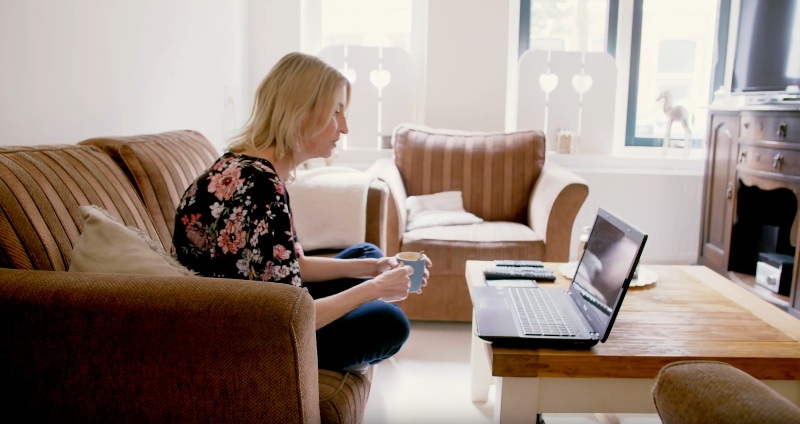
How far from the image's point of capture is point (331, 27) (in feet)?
13.1

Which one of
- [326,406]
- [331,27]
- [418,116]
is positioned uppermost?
[331,27]

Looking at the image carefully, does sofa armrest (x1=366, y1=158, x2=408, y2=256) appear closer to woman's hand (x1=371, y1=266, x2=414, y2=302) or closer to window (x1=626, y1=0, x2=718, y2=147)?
woman's hand (x1=371, y1=266, x2=414, y2=302)

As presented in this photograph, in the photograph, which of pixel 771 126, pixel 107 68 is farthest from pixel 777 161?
pixel 107 68

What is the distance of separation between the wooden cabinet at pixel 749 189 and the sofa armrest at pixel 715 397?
244 cm

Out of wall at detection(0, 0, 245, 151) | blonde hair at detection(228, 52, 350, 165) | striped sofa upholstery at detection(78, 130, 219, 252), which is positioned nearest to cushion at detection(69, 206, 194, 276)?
blonde hair at detection(228, 52, 350, 165)

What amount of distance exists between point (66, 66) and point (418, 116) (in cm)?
247

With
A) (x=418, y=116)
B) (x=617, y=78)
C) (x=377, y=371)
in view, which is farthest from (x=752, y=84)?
(x=377, y=371)

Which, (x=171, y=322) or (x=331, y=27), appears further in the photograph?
(x=331, y=27)

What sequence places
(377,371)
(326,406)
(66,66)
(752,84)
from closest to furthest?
(326,406) < (66,66) < (377,371) < (752,84)

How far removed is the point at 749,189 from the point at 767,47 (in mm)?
695

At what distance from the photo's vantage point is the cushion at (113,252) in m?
1.15

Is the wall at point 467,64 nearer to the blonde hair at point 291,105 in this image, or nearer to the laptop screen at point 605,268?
the laptop screen at point 605,268

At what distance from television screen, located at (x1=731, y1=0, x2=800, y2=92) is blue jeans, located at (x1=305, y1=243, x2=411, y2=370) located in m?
2.50

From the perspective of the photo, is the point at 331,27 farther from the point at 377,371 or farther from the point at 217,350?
the point at 217,350
